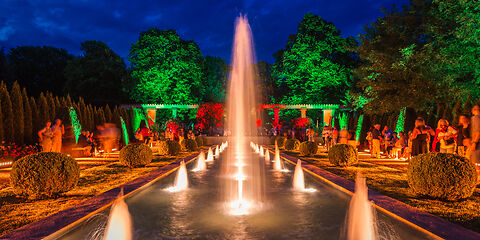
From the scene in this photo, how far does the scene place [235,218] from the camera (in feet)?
22.5

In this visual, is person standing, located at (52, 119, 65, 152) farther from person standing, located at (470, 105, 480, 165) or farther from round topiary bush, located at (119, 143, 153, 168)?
person standing, located at (470, 105, 480, 165)

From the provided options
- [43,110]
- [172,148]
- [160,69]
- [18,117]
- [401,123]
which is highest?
[160,69]

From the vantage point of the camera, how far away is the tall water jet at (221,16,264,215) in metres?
8.82

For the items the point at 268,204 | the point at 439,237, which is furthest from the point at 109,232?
the point at 439,237

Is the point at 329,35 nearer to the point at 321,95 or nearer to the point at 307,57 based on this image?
the point at 307,57

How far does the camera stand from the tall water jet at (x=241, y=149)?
8.82 meters

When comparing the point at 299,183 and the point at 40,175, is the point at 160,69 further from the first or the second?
the point at 40,175

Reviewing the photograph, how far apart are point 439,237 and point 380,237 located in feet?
2.73

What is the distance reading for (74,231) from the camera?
588 centimetres

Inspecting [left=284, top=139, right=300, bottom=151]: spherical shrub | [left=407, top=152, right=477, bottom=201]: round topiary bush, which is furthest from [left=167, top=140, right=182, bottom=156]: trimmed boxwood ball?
[left=407, top=152, right=477, bottom=201]: round topiary bush

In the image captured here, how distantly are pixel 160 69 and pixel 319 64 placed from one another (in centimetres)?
2167

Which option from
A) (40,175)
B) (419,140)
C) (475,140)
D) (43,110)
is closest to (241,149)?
(43,110)

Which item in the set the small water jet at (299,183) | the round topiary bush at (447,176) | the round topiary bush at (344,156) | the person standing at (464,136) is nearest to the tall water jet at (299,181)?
the small water jet at (299,183)

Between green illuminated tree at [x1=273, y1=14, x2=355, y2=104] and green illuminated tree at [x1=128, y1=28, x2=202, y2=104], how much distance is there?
1491 cm
